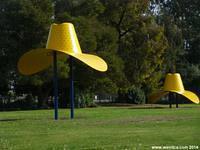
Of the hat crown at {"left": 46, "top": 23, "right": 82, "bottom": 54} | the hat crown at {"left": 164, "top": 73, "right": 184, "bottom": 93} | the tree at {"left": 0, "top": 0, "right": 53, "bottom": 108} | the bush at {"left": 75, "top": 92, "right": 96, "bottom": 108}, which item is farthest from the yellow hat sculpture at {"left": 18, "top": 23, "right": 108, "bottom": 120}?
the bush at {"left": 75, "top": 92, "right": 96, "bottom": 108}

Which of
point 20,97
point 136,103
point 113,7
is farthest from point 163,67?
point 20,97

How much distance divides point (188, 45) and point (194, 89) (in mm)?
9345

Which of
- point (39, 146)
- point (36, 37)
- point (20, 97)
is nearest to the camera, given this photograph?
point (39, 146)

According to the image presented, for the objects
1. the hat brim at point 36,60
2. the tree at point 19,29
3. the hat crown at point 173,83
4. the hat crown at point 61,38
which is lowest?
the hat crown at point 173,83

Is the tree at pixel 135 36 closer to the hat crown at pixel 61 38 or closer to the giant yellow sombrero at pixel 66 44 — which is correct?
the giant yellow sombrero at pixel 66 44

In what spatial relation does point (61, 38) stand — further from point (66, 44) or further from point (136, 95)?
point (136, 95)

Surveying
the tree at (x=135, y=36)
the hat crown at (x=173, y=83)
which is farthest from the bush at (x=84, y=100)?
the hat crown at (x=173, y=83)

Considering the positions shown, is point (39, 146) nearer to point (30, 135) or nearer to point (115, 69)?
point (30, 135)

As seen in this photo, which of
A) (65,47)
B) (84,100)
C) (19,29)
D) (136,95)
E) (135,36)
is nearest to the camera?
(65,47)

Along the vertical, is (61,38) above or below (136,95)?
above

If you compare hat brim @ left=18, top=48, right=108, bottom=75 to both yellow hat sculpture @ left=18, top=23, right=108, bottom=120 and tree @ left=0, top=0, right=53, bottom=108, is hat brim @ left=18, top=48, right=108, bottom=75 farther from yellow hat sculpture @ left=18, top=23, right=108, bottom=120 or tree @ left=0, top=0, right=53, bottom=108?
tree @ left=0, top=0, right=53, bottom=108

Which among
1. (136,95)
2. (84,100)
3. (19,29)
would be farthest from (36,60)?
(136,95)

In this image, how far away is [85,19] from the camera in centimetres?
4822

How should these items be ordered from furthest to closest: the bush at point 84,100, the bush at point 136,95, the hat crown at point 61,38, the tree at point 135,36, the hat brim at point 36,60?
the bush at point 136,95, the tree at point 135,36, the bush at point 84,100, the hat brim at point 36,60, the hat crown at point 61,38
